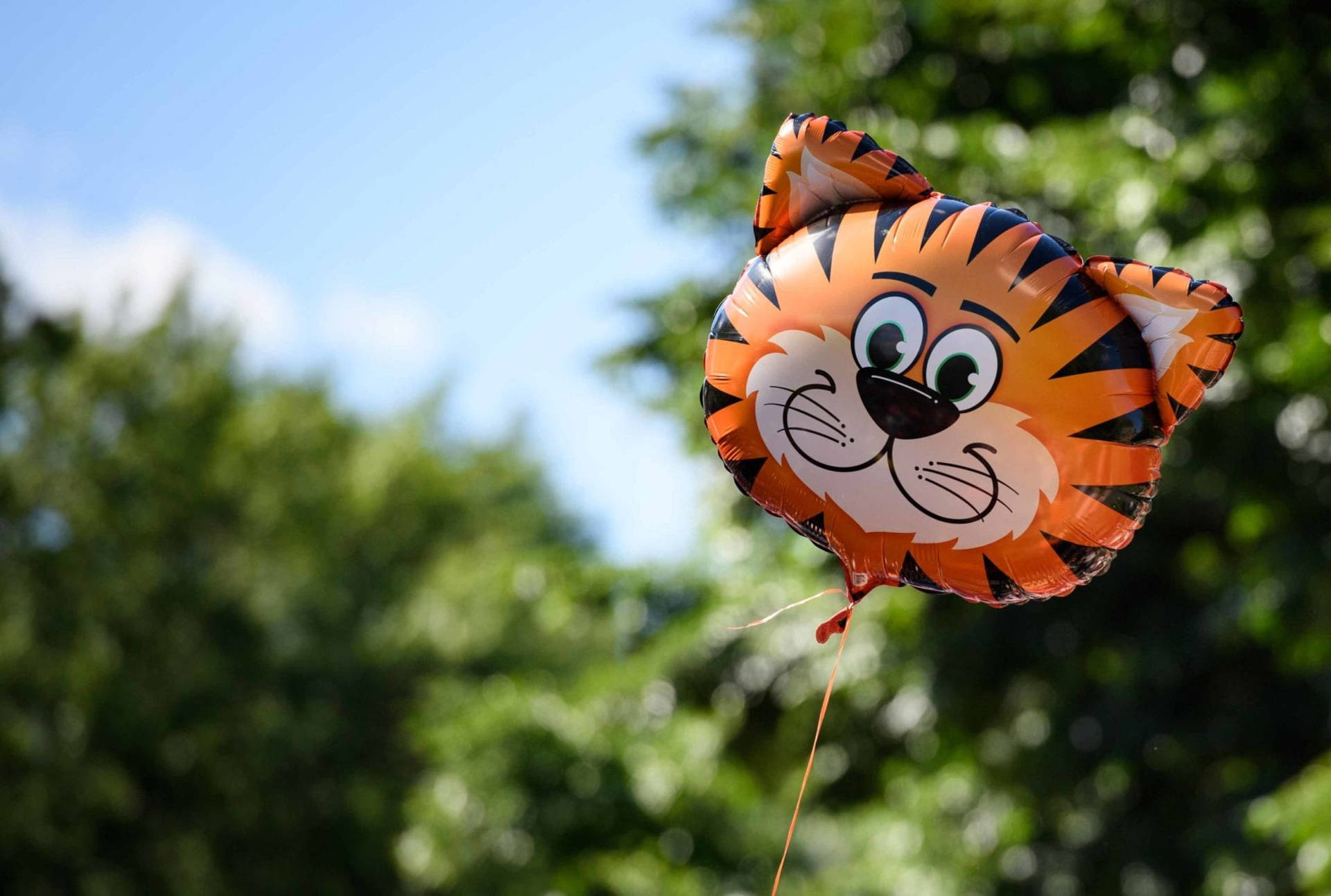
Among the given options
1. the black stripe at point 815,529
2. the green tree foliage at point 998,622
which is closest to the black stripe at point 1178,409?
the black stripe at point 815,529

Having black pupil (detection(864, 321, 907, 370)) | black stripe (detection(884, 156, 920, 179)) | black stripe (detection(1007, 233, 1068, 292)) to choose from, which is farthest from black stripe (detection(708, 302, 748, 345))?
black stripe (detection(1007, 233, 1068, 292))

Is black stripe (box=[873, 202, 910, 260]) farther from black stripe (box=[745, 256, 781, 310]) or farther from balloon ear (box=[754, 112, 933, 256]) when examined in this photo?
black stripe (box=[745, 256, 781, 310])

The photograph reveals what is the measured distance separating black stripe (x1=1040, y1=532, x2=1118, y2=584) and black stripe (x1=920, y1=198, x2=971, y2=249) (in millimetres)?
482

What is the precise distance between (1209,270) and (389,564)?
1357 centimetres

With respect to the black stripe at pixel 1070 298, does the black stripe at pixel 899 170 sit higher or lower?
higher

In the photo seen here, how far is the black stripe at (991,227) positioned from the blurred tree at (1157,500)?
105 inches

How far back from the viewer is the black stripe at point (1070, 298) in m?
1.81

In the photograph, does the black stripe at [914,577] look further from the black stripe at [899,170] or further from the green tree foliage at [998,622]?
the green tree foliage at [998,622]

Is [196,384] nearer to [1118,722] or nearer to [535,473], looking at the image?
[535,473]

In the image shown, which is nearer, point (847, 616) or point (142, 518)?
point (847, 616)

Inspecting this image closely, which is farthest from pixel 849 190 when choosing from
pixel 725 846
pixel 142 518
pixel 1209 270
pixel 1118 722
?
pixel 142 518

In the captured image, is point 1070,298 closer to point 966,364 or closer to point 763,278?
point 966,364

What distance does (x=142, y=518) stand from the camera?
13.7 meters

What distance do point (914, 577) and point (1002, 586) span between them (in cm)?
14
